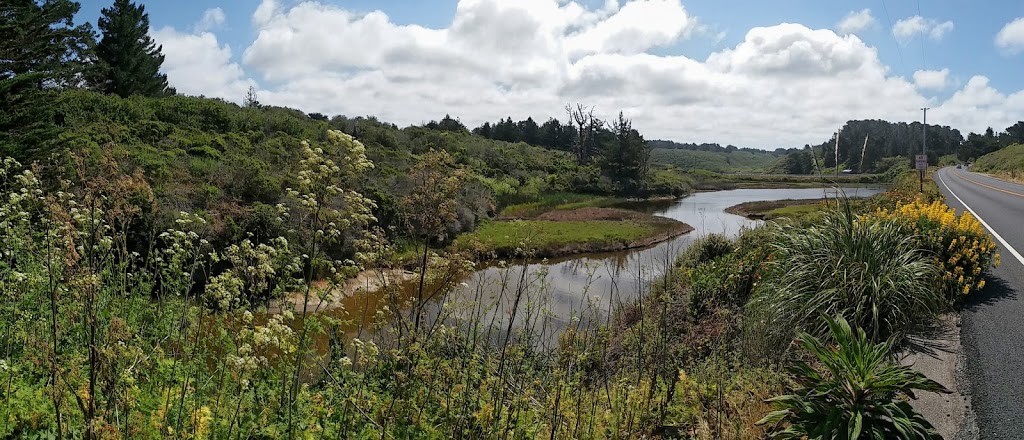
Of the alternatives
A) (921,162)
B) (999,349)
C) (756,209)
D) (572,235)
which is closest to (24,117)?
(999,349)

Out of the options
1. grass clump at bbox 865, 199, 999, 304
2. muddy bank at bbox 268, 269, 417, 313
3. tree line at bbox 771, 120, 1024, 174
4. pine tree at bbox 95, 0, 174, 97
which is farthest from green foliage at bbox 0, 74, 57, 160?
tree line at bbox 771, 120, 1024, 174

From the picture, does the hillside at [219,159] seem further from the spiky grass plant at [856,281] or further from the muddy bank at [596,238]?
the spiky grass plant at [856,281]

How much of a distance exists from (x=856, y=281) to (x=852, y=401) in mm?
3533

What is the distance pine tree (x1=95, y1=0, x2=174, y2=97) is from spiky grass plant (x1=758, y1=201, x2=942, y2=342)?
41697mm

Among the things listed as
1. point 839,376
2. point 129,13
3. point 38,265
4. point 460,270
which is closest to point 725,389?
point 839,376

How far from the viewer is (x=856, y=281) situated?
7133mm

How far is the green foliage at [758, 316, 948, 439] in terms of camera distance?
396cm

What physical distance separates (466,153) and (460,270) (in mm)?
49229

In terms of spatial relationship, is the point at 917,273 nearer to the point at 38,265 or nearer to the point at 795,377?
the point at 795,377

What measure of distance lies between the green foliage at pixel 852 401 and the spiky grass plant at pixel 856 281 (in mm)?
2395

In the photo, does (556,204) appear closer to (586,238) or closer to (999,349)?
(586,238)

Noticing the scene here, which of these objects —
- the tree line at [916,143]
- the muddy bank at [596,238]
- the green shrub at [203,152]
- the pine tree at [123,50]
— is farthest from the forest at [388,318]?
the tree line at [916,143]

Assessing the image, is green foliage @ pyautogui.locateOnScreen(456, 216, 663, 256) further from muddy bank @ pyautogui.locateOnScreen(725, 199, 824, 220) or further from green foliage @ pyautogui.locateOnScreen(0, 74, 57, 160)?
green foliage @ pyautogui.locateOnScreen(0, 74, 57, 160)

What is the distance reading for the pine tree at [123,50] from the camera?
37.9 meters
